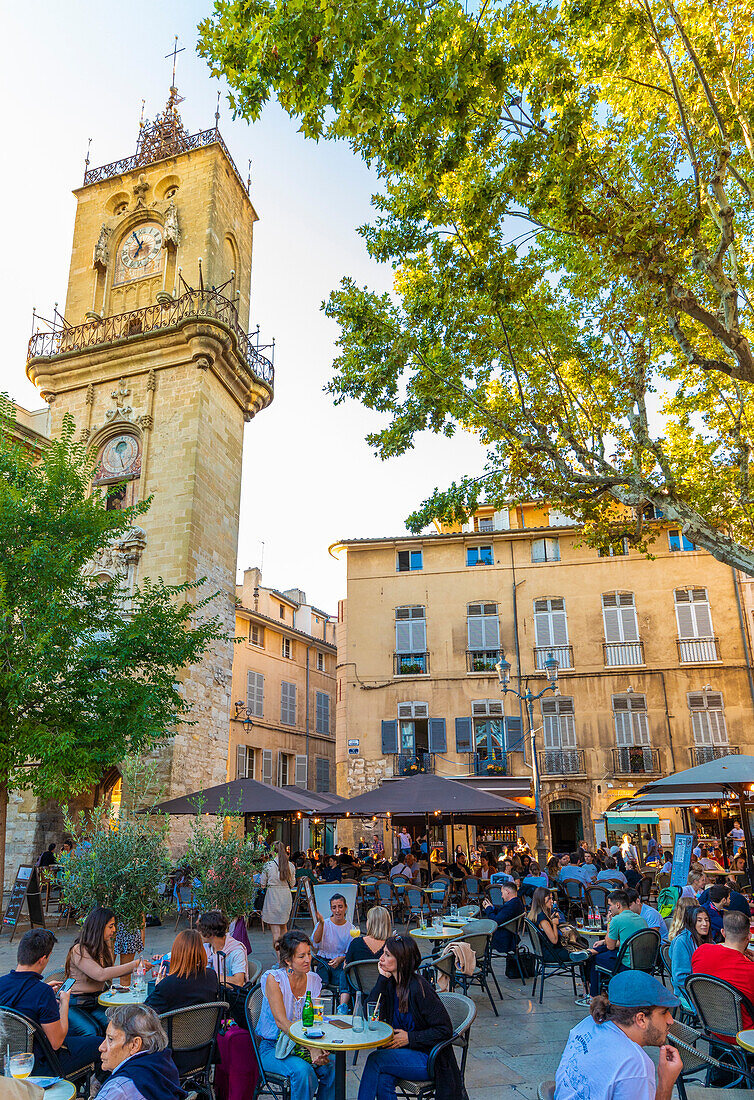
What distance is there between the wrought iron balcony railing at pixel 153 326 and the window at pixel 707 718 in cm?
1489

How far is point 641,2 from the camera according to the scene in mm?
7691

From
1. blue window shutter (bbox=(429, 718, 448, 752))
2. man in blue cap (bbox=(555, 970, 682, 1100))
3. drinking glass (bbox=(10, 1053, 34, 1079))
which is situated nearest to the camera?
man in blue cap (bbox=(555, 970, 682, 1100))

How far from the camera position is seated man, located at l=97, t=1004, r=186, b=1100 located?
306 centimetres

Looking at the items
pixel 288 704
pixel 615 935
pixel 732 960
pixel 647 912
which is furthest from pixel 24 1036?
pixel 288 704

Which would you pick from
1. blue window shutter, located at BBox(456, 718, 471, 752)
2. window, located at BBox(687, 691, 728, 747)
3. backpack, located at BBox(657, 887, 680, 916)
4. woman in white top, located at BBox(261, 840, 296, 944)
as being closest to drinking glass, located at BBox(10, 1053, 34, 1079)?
woman in white top, located at BBox(261, 840, 296, 944)

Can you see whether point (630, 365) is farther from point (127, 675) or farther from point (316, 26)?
point (127, 675)

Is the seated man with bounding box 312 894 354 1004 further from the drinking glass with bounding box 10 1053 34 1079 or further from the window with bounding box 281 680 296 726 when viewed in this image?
the window with bounding box 281 680 296 726

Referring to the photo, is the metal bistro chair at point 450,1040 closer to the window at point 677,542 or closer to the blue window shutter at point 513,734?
the blue window shutter at point 513,734

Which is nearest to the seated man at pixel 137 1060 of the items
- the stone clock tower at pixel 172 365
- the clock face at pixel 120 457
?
the stone clock tower at pixel 172 365

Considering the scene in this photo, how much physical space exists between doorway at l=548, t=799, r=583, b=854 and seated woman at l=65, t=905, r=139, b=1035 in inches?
727

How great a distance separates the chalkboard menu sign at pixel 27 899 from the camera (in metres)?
12.1

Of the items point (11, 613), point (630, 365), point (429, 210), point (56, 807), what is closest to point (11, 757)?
point (11, 613)

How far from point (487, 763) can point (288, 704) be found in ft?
31.0

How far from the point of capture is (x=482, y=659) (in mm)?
23609
